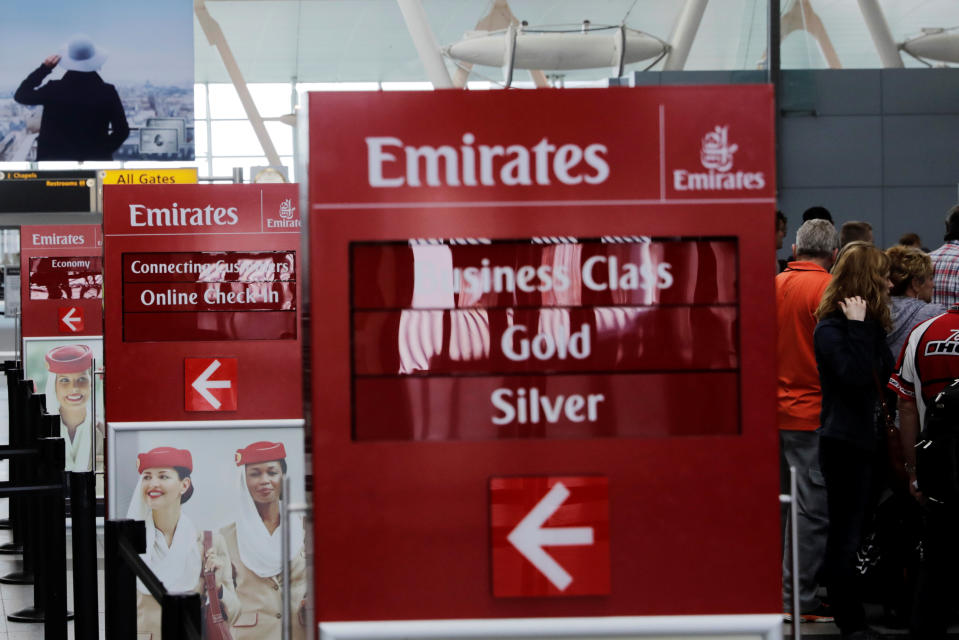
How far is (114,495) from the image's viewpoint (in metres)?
4.87

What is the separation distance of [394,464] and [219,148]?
20.6 m

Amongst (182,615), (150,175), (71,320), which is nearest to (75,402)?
(71,320)

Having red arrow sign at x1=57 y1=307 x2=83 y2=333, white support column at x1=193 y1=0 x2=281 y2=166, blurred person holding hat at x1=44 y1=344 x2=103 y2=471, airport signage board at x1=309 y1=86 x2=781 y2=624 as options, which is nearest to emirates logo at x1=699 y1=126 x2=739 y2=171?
airport signage board at x1=309 y1=86 x2=781 y2=624

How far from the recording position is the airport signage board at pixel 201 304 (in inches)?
194

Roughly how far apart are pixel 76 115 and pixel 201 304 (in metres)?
5.32

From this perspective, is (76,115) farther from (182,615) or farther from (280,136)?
(280,136)

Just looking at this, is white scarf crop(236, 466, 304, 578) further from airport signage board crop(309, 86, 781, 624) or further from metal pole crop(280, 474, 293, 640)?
airport signage board crop(309, 86, 781, 624)

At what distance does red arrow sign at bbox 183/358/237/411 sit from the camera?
5.00 m

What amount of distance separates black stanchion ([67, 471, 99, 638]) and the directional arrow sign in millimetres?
2113

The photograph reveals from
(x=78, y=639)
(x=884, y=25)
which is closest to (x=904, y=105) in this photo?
(x=884, y=25)

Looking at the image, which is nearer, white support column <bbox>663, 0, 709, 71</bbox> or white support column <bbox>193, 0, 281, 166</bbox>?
white support column <bbox>663, 0, 709, 71</bbox>

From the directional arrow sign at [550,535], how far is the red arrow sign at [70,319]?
8.89m

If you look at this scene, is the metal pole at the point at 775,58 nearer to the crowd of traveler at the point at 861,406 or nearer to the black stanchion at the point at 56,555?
the crowd of traveler at the point at 861,406

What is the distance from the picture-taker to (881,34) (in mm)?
10188
